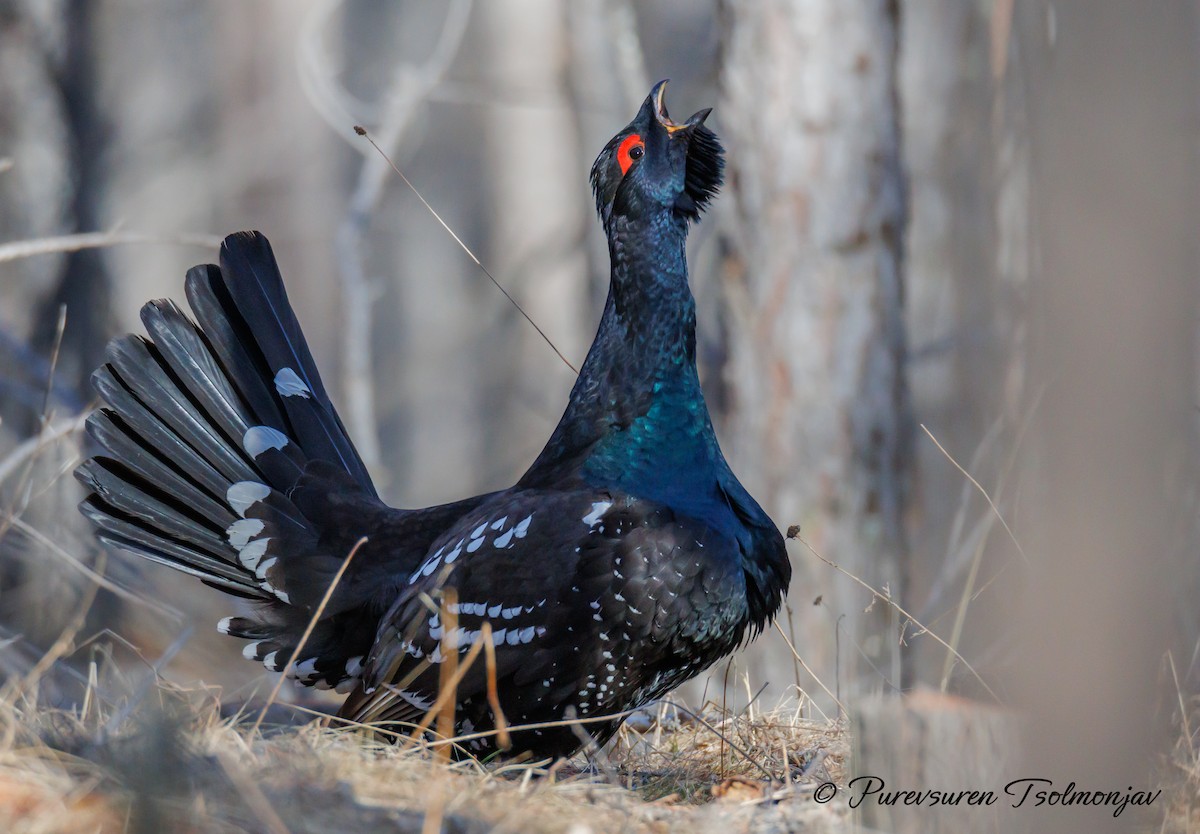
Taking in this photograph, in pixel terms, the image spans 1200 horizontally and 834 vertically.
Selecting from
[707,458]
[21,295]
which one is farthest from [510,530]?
[21,295]

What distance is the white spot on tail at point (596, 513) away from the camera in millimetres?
3436

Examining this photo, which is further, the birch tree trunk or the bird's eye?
the birch tree trunk

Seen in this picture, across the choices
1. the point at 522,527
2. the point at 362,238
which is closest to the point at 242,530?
the point at 522,527

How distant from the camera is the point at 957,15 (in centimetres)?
914

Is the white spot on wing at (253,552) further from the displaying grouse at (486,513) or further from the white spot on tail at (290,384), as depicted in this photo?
the white spot on tail at (290,384)

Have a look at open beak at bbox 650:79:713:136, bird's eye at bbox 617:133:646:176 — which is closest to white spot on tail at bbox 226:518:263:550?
bird's eye at bbox 617:133:646:176

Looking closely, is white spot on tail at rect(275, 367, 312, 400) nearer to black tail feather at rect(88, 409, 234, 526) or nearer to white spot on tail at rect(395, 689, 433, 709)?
black tail feather at rect(88, 409, 234, 526)

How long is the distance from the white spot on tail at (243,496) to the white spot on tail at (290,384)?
1.40 feet

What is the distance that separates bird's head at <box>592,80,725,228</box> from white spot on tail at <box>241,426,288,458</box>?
64.2 inches

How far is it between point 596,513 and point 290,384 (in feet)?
5.58

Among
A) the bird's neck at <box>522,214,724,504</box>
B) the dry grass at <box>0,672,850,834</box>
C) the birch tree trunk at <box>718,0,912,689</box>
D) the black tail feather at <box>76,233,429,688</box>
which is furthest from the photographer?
the birch tree trunk at <box>718,0,912,689</box>

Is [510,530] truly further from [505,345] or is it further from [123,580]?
[505,345]

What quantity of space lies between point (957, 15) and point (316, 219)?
14536mm

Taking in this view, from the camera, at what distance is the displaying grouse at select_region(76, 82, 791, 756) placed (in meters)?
3.38
